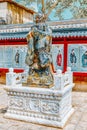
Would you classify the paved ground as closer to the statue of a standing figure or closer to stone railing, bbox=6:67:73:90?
stone railing, bbox=6:67:73:90

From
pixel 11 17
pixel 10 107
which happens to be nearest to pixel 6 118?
pixel 10 107

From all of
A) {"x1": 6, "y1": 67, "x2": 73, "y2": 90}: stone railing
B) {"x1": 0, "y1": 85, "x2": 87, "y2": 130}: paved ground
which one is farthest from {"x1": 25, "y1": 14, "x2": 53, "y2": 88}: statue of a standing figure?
{"x1": 0, "y1": 85, "x2": 87, "y2": 130}: paved ground

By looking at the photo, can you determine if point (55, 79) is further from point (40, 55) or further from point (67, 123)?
point (67, 123)

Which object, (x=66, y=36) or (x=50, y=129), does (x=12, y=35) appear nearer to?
(x=66, y=36)

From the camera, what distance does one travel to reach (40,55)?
21.4ft

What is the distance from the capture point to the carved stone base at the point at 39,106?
5.97 m

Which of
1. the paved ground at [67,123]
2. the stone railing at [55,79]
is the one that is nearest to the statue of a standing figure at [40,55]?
the stone railing at [55,79]

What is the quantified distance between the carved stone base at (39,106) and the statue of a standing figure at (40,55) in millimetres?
369

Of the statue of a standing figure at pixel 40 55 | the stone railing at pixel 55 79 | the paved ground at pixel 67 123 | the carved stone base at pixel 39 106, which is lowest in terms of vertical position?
the paved ground at pixel 67 123

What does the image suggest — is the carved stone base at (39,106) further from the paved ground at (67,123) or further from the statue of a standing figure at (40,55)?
the statue of a standing figure at (40,55)

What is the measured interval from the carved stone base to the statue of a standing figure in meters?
0.37

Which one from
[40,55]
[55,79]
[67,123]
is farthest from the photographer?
[40,55]

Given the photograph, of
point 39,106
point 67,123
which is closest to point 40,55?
point 39,106

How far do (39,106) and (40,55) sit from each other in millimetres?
1533
